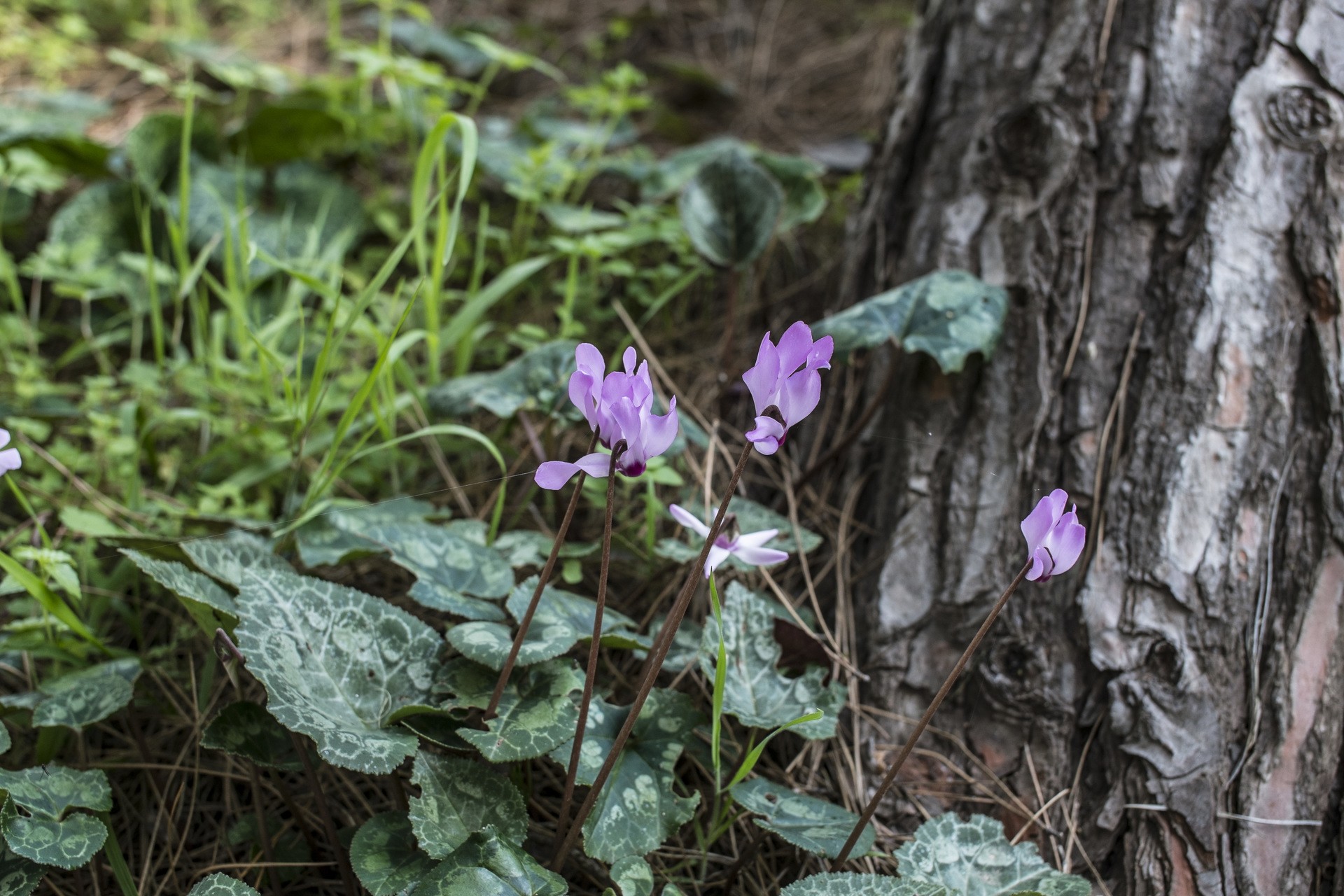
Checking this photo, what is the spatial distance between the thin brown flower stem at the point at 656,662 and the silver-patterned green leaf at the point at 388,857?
0.19 metres

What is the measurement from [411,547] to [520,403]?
0.36 meters

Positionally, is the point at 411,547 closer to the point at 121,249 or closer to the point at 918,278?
the point at 918,278

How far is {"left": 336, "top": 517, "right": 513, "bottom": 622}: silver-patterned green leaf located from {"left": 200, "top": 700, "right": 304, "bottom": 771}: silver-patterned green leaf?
0.29 m

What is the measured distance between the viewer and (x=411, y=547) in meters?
1.57

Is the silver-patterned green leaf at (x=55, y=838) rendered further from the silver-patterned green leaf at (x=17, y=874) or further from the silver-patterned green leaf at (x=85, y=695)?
the silver-patterned green leaf at (x=85, y=695)

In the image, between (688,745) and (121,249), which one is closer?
(688,745)

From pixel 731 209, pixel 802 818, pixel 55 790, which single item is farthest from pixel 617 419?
pixel 731 209

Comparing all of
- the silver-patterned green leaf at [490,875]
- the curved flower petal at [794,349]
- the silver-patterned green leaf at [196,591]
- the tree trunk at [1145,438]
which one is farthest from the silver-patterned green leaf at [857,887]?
the silver-patterned green leaf at [196,591]


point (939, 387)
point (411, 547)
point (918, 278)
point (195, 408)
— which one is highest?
point (918, 278)

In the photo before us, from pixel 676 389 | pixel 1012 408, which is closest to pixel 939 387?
pixel 1012 408

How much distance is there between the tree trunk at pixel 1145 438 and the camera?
56.9 inches

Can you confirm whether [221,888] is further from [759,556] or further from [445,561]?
[759,556]

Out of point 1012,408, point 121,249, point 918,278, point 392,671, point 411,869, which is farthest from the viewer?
point 121,249

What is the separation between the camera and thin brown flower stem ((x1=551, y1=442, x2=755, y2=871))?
1.01 m
